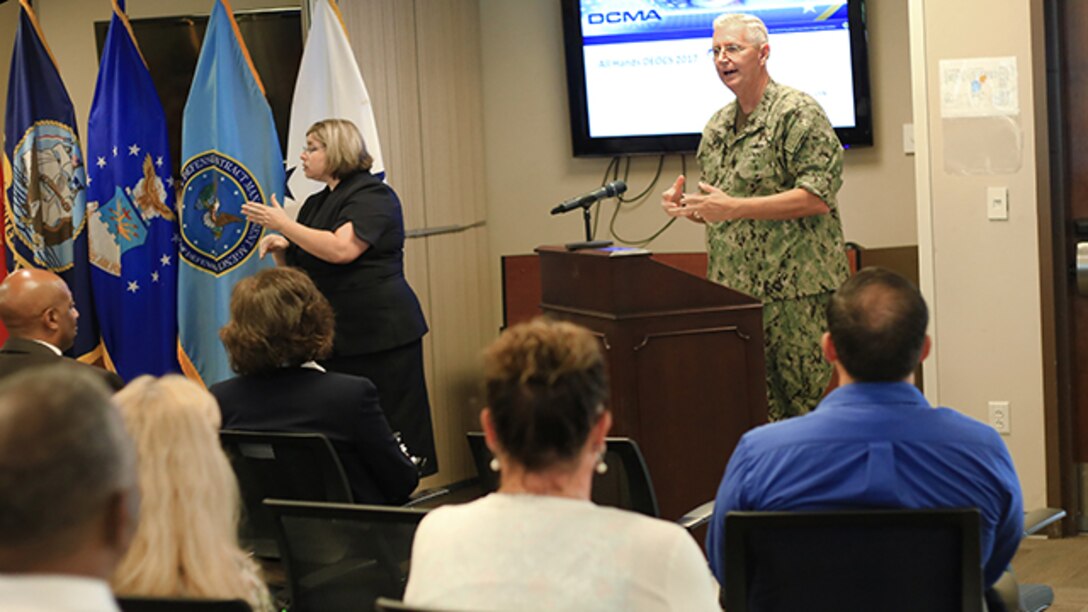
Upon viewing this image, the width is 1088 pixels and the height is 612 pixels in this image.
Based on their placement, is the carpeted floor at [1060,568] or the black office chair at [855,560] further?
the carpeted floor at [1060,568]

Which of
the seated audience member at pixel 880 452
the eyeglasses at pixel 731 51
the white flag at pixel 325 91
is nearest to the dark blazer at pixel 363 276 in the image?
the white flag at pixel 325 91

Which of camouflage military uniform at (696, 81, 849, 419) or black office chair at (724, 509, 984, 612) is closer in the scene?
black office chair at (724, 509, 984, 612)

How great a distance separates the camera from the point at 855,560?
2.18 m

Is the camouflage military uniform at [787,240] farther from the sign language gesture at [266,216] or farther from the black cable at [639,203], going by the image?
the black cable at [639,203]

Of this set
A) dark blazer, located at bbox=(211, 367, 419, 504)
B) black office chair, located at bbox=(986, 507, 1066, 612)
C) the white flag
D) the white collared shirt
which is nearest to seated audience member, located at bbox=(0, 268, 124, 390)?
the white collared shirt

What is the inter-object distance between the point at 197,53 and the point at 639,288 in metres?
2.66

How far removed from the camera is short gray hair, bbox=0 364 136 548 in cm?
115

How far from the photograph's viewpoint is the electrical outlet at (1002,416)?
4.96 m

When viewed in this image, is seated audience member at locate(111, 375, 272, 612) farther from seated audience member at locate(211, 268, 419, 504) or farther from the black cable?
the black cable

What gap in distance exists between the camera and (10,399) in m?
1.20

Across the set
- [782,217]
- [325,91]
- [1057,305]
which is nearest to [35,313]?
[325,91]

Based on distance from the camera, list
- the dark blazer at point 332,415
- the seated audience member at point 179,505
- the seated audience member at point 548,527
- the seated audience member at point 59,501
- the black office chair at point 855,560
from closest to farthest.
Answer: the seated audience member at point 59,501, the seated audience member at point 548,527, the seated audience member at point 179,505, the black office chair at point 855,560, the dark blazer at point 332,415

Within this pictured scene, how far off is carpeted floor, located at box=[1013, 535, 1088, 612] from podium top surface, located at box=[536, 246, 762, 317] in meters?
1.23

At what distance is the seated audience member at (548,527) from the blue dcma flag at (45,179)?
414 centimetres
